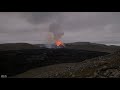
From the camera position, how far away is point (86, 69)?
20.5ft

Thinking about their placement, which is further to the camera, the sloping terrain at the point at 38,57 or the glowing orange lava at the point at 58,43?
the glowing orange lava at the point at 58,43

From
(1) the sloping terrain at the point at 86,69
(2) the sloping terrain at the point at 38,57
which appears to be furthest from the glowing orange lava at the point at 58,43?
(1) the sloping terrain at the point at 86,69

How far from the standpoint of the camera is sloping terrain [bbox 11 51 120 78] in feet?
17.1

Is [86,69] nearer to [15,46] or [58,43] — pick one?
[58,43]

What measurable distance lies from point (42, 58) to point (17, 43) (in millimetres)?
878

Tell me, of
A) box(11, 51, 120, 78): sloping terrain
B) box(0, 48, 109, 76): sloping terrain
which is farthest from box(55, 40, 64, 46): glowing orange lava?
box(11, 51, 120, 78): sloping terrain

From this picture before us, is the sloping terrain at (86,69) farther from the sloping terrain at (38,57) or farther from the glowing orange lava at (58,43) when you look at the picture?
the glowing orange lava at (58,43)

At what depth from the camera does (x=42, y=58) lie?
5.50m

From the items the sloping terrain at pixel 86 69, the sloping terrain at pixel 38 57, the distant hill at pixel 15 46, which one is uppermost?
the distant hill at pixel 15 46

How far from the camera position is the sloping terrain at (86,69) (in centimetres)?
521

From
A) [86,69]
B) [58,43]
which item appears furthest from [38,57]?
[86,69]
